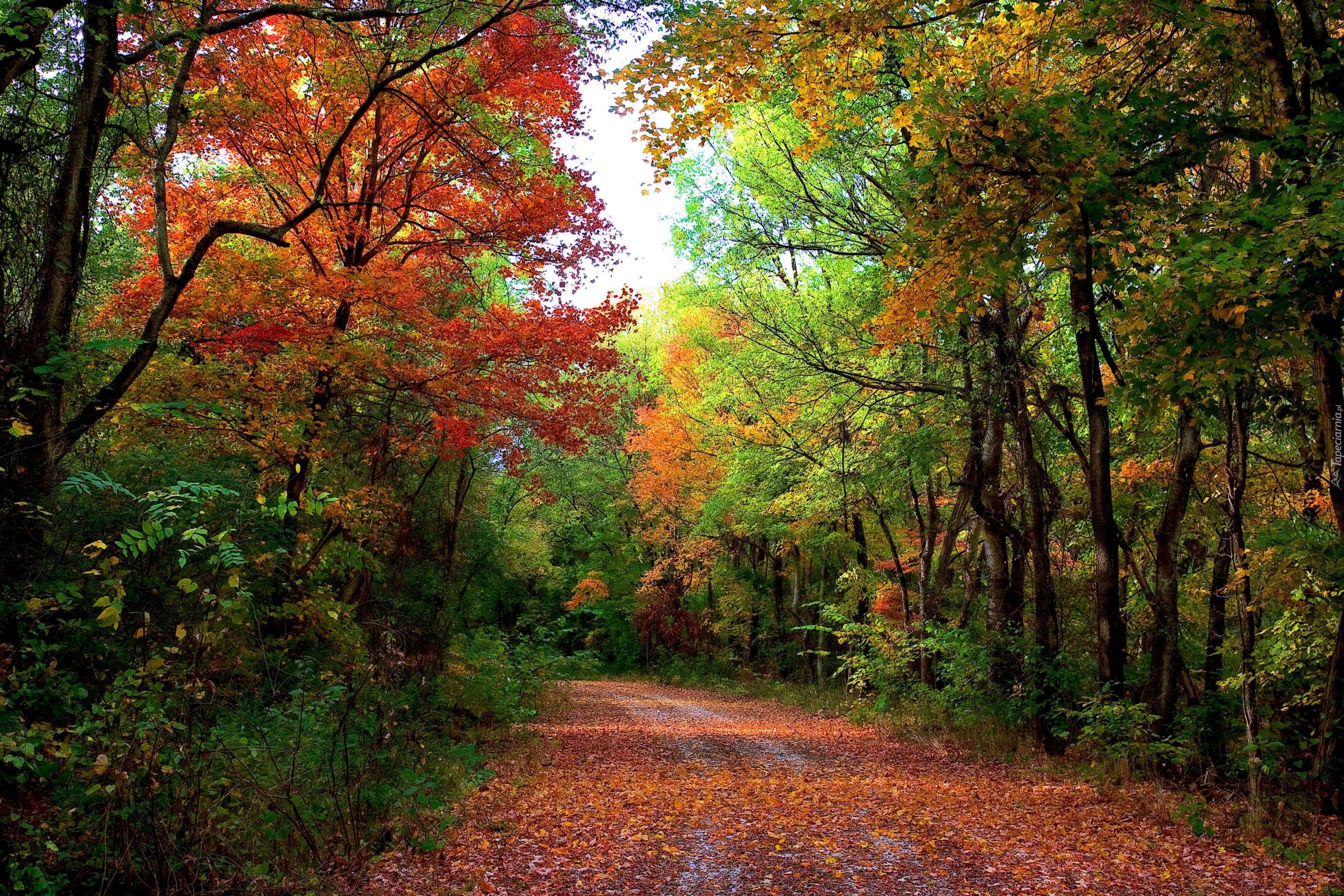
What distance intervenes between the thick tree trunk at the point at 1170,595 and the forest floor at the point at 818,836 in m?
1.33

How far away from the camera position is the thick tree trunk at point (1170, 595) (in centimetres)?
858

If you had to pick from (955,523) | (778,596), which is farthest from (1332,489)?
(778,596)

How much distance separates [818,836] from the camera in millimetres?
6297

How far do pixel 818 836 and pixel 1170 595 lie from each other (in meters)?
4.96

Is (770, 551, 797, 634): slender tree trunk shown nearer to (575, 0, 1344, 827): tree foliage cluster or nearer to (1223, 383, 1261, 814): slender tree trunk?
(575, 0, 1344, 827): tree foliage cluster

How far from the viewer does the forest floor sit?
17.0 ft

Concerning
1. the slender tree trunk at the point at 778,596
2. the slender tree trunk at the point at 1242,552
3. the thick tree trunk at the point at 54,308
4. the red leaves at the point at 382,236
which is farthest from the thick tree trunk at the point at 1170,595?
the slender tree trunk at the point at 778,596

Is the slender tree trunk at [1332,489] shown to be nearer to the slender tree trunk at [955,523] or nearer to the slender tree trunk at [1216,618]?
the slender tree trunk at [1216,618]

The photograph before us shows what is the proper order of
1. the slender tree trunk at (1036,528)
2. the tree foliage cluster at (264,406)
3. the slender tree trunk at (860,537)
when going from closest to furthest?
1. the tree foliage cluster at (264,406)
2. the slender tree trunk at (1036,528)
3. the slender tree trunk at (860,537)

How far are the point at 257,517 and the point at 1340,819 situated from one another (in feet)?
31.3

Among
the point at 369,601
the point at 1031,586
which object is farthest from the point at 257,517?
the point at 1031,586

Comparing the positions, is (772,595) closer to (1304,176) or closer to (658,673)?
(658,673)

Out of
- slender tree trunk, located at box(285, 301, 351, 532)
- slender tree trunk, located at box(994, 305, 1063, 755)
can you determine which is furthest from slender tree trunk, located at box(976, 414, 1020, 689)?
slender tree trunk, located at box(285, 301, 351, 532)

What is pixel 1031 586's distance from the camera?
1611 centimetres
